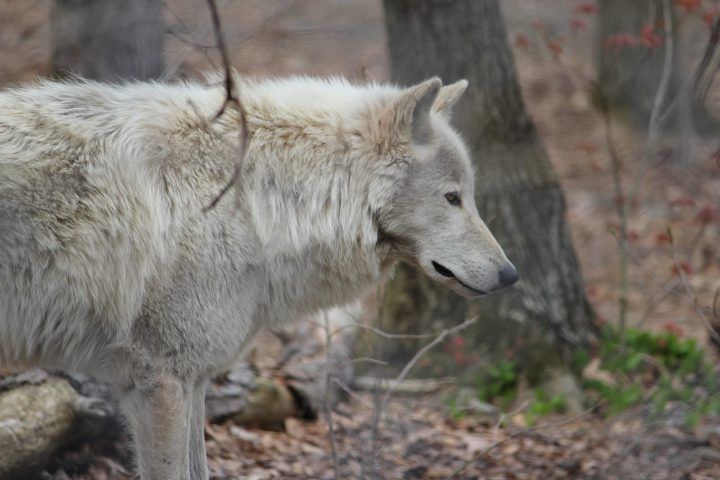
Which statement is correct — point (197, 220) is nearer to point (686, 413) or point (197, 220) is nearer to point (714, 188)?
point (686, 413)

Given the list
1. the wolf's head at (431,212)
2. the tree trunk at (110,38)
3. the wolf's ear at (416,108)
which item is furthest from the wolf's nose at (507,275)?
the tree trunk at (110,38)

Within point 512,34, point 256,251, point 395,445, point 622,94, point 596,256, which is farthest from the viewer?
point 512,34

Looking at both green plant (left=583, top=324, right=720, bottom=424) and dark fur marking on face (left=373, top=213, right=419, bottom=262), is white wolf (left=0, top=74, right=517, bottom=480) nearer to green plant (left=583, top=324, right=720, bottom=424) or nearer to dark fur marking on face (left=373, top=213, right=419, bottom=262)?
dark fur marking on face (left=373, top=213, right=419, bottom=262)

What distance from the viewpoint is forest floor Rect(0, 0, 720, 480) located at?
18.7 ft

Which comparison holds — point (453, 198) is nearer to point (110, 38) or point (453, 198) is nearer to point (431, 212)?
point (431, 212)

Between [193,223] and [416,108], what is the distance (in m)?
1.28

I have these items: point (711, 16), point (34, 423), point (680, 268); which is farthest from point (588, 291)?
point (34, 423)

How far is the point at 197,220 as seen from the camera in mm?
4293

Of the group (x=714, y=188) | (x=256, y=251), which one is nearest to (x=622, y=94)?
(x=714, y=188)

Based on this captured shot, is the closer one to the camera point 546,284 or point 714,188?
point 546,284

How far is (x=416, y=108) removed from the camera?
4707 millimetres

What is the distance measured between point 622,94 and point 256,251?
10.4 metres

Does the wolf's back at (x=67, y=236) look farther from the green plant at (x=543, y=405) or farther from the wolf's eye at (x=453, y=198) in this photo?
the green plant at (x=543, y=405)

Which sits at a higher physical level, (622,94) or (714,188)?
(622,94)
